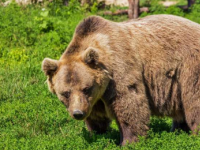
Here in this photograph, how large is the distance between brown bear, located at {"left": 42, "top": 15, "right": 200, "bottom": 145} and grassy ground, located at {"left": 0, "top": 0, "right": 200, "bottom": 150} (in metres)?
0.32

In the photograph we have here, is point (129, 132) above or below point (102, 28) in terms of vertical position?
below

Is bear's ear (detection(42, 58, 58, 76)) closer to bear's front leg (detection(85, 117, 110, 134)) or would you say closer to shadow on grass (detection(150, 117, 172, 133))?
bear's front leg (detection(85, 117, 110, 134))

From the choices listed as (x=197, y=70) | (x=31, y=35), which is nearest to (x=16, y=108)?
(x=197, y=70)

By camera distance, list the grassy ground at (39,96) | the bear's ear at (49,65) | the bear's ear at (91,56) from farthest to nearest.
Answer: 1. the grassy ground at (39,96)
2. the bear's ear at (49,65)
3. the bear's ear at (91,56)

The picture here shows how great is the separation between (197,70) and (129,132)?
49.8 inches

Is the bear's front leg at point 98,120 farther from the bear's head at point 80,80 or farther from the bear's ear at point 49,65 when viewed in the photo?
the bear's ear at point 49,65

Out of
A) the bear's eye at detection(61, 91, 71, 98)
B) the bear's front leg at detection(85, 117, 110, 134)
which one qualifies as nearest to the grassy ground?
the bear's front leg at detection(85, 117, 110, 134)

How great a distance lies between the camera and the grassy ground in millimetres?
6172

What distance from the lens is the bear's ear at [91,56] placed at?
224 inches

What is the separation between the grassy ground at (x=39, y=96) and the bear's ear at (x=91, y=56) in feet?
3.56

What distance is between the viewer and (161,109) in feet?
21.2

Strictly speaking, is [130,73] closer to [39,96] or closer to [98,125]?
[98,125]

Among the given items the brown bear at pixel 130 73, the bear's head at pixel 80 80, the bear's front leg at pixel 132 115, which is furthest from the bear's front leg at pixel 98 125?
the bear's head at pixel 80 80

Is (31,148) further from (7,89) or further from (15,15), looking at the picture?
(15,15)
